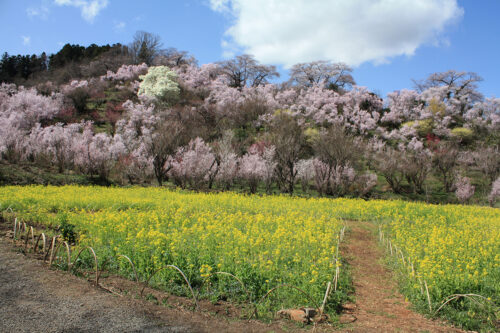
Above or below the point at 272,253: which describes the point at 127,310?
below

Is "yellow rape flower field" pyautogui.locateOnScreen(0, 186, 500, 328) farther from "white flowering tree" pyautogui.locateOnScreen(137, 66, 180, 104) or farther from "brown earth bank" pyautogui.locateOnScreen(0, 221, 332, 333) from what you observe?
"white flowering tree" pyautogui.locateOnScreen(137, 66, 180, 104)

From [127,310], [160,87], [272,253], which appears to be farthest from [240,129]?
[127,310]

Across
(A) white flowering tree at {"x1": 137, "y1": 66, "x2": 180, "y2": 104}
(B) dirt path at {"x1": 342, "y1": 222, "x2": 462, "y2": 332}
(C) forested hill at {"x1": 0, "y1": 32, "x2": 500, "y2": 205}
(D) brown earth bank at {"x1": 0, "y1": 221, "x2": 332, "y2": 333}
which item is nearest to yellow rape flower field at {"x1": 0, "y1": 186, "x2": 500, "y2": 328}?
(B) dirt path at {"x1": 342, "y1": 222, "x2": 462, "y2": 332}

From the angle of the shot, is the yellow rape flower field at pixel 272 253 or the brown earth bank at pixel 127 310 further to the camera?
the yellow rape flower field at pixel 272 253

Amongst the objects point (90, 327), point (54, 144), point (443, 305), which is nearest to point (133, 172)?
point (54, 144)

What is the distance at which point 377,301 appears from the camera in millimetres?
6340

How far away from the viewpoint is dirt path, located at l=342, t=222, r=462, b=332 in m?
5.17

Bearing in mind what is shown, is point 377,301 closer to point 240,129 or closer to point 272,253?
point 272,253

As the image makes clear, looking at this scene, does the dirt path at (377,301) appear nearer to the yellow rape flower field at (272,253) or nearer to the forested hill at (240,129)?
the yellow rape flower field at (272,253)

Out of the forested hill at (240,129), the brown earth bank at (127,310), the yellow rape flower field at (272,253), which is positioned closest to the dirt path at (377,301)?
the brown earth bank at (127,310)

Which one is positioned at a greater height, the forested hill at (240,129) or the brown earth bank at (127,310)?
the forested hill at (240,129)

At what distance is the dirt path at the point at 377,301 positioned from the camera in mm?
5168

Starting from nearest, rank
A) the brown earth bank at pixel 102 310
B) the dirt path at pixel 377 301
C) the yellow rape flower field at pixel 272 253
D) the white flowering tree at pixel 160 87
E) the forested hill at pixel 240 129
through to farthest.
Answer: the brown earth bank at pixel 102 310 < the dirt path at pixel 377 301 < the yellow rape flower field at pixel 272 253 < the forested hill at pixel 240 129 < the white flowering tree at pixel 160 87

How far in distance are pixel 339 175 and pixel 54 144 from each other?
23.3 m
